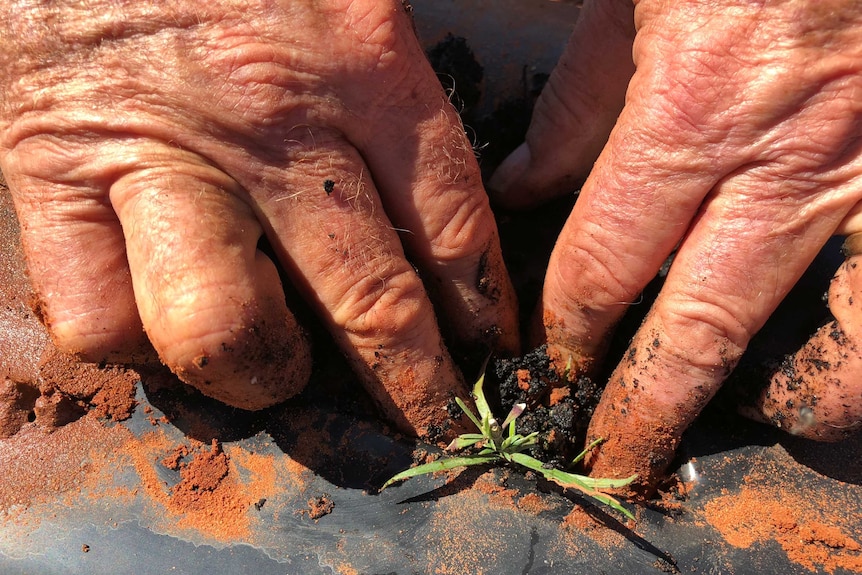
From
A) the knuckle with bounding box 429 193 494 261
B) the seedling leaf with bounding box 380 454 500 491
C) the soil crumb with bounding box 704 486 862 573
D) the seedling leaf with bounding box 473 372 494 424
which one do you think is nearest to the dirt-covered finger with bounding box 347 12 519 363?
the knuckle with bounding box 429 193 494 261

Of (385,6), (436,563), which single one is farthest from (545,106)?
(436,563)

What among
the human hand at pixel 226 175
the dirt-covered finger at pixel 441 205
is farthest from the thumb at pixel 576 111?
the human hand at pixel 226 175

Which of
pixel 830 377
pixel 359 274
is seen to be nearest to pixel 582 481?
pixel 830 377

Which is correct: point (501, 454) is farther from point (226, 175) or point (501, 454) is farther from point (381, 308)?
point (226, 175)

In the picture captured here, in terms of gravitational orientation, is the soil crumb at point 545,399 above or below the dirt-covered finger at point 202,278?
below

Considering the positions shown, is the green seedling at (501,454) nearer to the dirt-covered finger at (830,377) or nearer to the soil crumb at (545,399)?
the soil crumb at (545,399)

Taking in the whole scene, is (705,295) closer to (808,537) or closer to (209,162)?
(808,537)
